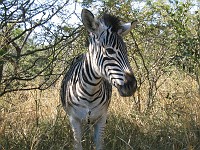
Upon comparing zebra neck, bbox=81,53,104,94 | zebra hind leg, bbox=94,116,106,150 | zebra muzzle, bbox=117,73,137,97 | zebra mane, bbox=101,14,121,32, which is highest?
zebra mane, bbox=101,14,121,32

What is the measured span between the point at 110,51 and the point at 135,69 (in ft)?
9.62

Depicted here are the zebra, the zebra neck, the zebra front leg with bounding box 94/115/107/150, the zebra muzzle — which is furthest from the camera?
the zebra front leg with bounding box 94/115/107/150

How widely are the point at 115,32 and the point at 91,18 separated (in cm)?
31

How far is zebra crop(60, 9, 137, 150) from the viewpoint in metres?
3.68

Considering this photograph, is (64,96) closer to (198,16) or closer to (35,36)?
(35,36)

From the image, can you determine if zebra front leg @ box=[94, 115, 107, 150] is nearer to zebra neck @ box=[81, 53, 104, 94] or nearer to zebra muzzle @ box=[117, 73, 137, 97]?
zebra neck @ box=[81, 53, 104, 94]

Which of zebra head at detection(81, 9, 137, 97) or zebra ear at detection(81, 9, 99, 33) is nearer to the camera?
zebra head at detection(81, 9, 137, 97)

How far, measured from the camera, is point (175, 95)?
598cm

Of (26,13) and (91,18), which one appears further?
(26,13)

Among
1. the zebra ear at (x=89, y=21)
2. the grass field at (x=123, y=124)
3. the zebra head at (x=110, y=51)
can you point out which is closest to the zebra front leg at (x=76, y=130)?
the grass field at (x=123, y=124)

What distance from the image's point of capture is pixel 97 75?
13.5 feet

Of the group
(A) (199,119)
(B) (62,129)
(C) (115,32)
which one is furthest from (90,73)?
(A) (199,119)

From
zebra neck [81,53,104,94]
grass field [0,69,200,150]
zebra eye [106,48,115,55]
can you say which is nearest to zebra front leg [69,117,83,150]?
grass field [0,69,200,150]

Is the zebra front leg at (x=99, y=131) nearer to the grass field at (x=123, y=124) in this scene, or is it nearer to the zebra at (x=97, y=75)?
the zebra at (x=97, y=75)
